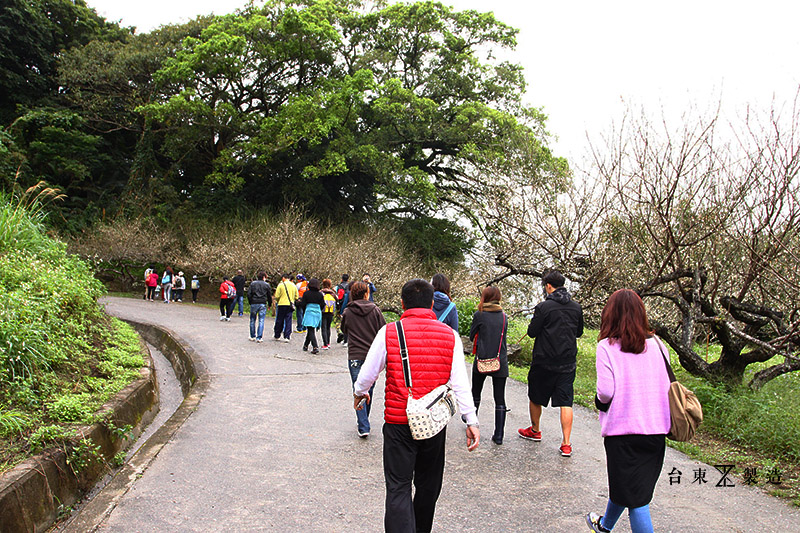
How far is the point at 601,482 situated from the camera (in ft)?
16.0

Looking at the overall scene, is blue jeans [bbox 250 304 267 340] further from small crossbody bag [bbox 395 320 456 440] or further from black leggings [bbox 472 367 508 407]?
small crossbody bag [bbox 395 320 456 440]

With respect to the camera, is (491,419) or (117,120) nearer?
(491,419)

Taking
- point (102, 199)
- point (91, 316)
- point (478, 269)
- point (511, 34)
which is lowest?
point (91, 316)

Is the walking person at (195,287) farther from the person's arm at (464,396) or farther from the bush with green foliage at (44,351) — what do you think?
the person's arm at (464,396)

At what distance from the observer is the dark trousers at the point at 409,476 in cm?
325

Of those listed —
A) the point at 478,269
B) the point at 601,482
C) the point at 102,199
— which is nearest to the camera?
the point at 601,482

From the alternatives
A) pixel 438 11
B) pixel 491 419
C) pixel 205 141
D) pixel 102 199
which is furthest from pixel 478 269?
pixel 102 199

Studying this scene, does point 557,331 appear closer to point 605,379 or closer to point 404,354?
point 605,379

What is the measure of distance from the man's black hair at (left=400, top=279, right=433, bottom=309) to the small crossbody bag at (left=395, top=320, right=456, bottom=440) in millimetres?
245

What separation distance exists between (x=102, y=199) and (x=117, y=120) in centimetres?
449

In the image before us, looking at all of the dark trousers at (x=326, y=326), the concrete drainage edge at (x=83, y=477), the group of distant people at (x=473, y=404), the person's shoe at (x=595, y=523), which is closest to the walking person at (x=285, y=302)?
the dark trousers at (x=326, y=326)

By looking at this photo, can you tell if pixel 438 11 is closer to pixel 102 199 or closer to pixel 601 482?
pixel 102 199

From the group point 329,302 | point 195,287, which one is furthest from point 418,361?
point 195,287

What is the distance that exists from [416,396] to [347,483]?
1.72 meters
